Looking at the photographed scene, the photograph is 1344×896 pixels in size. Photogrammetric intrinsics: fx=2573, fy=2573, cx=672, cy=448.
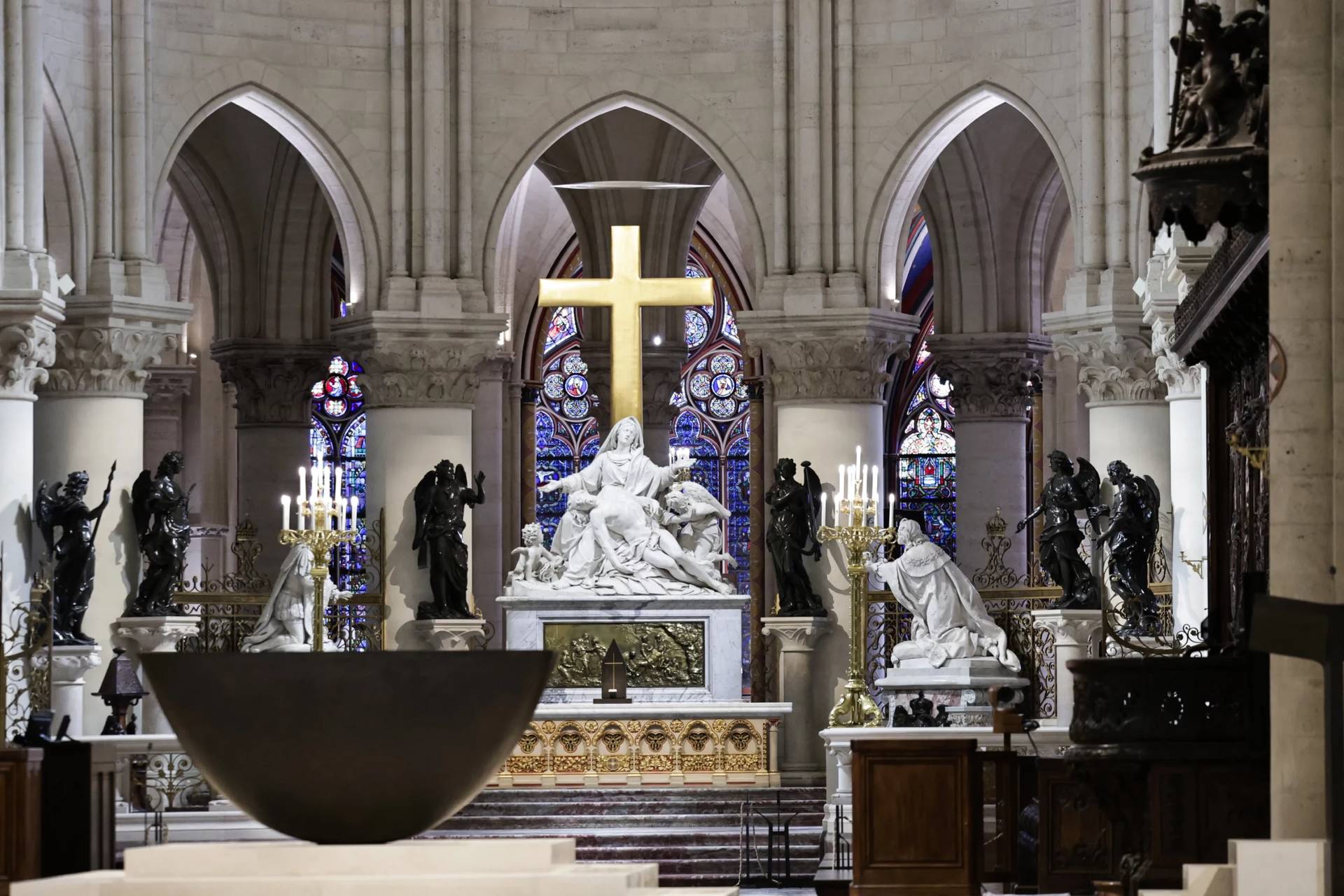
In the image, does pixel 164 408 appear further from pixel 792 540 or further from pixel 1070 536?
pixel 1070 536

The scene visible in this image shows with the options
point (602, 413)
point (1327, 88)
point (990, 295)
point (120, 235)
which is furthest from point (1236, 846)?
point (602, 413)

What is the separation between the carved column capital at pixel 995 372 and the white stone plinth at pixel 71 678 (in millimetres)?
10753

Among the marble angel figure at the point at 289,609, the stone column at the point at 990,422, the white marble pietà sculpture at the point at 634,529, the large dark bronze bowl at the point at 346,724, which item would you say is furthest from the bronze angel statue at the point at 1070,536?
the large dark bronze bowl at the point at 346,724

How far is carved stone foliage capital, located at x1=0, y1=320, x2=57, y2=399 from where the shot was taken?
20.9 m

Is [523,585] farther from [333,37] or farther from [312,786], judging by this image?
[312,786]

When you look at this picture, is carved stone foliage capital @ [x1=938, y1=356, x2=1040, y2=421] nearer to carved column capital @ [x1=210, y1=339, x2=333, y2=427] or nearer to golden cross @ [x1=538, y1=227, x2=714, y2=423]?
golden cross @ [x1=538, y1=227, x2=714, y2=423]

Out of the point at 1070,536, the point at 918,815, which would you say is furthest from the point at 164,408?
the point at 918,815

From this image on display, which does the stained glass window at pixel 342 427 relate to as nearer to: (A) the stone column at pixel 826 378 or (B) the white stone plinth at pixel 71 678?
(A) the stone column at pixel 826 378

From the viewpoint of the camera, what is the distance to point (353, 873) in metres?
9.04

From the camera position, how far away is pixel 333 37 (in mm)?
24812

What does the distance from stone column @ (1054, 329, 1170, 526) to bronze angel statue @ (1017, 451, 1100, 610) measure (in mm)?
497

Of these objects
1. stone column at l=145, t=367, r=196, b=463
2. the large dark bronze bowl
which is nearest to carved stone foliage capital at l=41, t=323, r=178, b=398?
stone column at l=145, t=367, r=196, b=463

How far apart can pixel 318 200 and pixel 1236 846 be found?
20.7 metres

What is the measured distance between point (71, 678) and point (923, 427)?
673 inches
